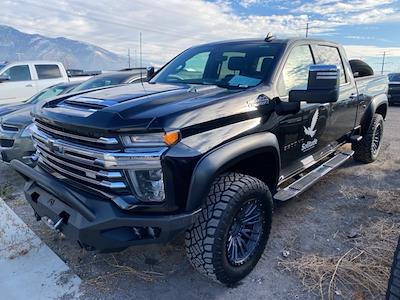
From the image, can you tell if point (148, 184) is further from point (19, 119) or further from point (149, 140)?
point (19, 119)

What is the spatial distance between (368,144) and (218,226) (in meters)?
4.08

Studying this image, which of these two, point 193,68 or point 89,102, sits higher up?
point 193,68

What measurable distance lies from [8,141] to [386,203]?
16.9 feet

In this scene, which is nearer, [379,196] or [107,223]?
[107,223]

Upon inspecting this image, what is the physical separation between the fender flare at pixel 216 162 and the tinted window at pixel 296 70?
2.43 feet

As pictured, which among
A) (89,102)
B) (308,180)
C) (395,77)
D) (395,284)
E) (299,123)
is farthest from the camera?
(395,77)

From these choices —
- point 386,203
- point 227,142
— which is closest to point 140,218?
point 227,142

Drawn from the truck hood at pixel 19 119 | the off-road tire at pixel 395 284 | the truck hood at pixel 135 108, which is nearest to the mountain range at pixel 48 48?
the truck hood at pixel 19 119

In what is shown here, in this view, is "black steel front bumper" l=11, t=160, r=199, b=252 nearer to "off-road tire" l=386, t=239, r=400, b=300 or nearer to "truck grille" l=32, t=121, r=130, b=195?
"truck grille" l=32, t=121, r=130, b=195

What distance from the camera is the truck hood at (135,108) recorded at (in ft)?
7.08

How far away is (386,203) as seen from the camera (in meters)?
4.13

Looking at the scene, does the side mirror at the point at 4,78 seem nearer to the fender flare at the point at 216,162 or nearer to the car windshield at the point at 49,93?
the car windshield at the point at 49,93

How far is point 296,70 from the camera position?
3.48 metres

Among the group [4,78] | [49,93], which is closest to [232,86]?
[49,93]
